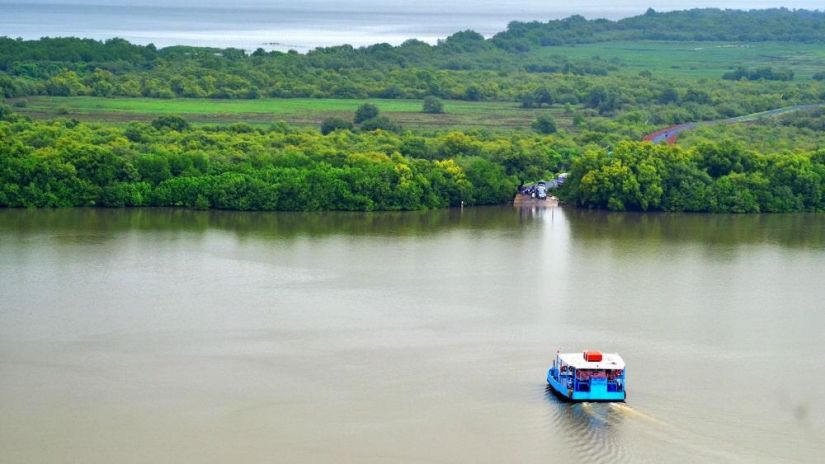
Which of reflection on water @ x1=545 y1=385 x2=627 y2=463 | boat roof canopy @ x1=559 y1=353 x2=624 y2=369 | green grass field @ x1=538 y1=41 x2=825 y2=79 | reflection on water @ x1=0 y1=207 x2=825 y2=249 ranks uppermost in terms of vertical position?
green grass field @ x1=538 y1=41 x2=825 y2=79

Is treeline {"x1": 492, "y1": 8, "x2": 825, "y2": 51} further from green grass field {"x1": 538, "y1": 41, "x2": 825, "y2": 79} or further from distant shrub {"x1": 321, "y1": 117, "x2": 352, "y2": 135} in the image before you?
distant shrub {"x1": 321, "y1": 117, "x2": 352, "y2": 135}

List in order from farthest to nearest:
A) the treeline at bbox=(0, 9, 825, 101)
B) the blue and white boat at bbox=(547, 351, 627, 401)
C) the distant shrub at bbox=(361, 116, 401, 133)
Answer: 1. the treeline at bbox=(0, 9, 825, 101)
2. the distant shrub at bbox=(361, 116, 401, 133)
3. the blue and white boat at bbox=(547, 351, 627, 401)

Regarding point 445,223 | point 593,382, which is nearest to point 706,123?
point 445,223

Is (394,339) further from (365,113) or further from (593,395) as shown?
(365,113)

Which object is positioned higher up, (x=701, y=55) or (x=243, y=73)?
(x=701, y=55)

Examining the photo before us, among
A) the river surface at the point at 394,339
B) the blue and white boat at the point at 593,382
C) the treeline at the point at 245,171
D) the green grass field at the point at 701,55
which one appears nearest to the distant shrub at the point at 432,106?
the treeline at the point at 245,171

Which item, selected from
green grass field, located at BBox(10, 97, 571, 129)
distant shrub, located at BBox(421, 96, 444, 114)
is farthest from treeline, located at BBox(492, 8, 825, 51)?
distant shrub, located at BBox(421, 96, 444, 114)
